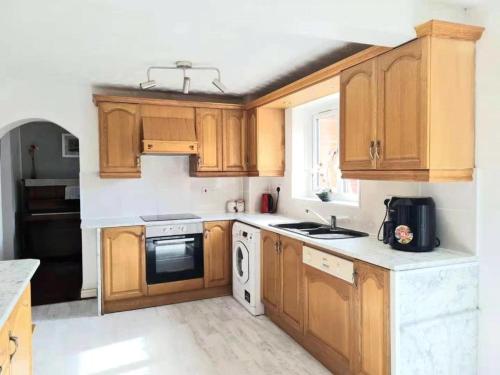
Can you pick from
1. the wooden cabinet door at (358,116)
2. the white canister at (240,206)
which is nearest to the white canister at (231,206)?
the white canister at (240,206)

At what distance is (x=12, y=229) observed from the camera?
16.8 feet

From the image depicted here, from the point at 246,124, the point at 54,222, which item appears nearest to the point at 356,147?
the point at 246,124

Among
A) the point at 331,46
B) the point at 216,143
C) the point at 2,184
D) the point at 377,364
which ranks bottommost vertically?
the point at 377,364

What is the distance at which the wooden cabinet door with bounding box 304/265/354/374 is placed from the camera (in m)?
2.28

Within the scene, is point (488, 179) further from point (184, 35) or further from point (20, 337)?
point (20, 337)

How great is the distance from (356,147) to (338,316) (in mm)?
1119

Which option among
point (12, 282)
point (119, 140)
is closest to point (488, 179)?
point (12, 282)

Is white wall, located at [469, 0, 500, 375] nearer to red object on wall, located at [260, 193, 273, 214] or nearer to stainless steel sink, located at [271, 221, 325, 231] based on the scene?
stainless steel sink, located at [271, 221, 325, 231]

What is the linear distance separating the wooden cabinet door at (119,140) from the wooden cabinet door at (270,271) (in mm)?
1597

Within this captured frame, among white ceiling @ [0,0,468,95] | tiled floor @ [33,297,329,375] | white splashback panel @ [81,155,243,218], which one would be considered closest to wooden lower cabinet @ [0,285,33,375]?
tiled floor @ [33,297,329,375]

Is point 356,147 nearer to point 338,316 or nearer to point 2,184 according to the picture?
point 338,316

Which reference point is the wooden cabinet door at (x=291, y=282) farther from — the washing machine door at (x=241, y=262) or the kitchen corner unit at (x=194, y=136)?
the kitchen corner unit at (x=194, y=136)

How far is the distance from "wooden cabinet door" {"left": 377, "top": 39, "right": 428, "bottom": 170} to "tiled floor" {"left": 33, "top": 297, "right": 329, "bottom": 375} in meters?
1.56

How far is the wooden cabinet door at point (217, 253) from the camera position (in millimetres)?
3951
